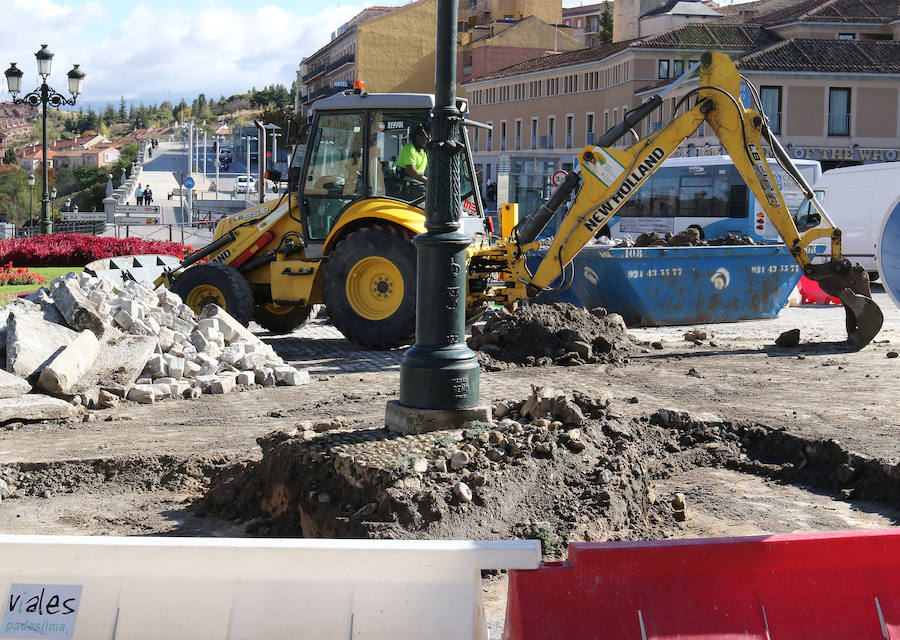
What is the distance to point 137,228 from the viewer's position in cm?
3894

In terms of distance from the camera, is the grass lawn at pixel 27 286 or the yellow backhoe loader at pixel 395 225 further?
the grass lawn at pixel 27 286

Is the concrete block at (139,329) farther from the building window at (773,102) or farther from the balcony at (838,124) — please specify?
the balcony at (838,124)

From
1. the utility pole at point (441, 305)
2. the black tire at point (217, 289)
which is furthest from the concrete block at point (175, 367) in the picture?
the utility pole at point (441, 305)

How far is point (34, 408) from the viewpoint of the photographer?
8.12 metres

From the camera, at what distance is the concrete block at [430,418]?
5914mm

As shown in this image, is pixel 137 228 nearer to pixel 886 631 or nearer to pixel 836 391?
pixel 836 391

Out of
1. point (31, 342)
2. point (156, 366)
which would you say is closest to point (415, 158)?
point (156, 366)

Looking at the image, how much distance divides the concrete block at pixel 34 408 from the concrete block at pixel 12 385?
5 centimetres

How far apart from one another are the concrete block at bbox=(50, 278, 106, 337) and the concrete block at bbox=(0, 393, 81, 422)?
4.02ft

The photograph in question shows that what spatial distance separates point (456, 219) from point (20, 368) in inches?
171

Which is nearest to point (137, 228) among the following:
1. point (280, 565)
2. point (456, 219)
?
point (456, 219)

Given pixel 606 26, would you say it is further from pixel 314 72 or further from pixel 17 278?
pixel 17 278

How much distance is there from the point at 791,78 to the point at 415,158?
122 ft

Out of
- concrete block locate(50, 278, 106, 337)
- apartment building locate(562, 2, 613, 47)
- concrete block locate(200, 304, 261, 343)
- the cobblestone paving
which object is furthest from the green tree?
concrete block locate(50, 278, 106, 337)
